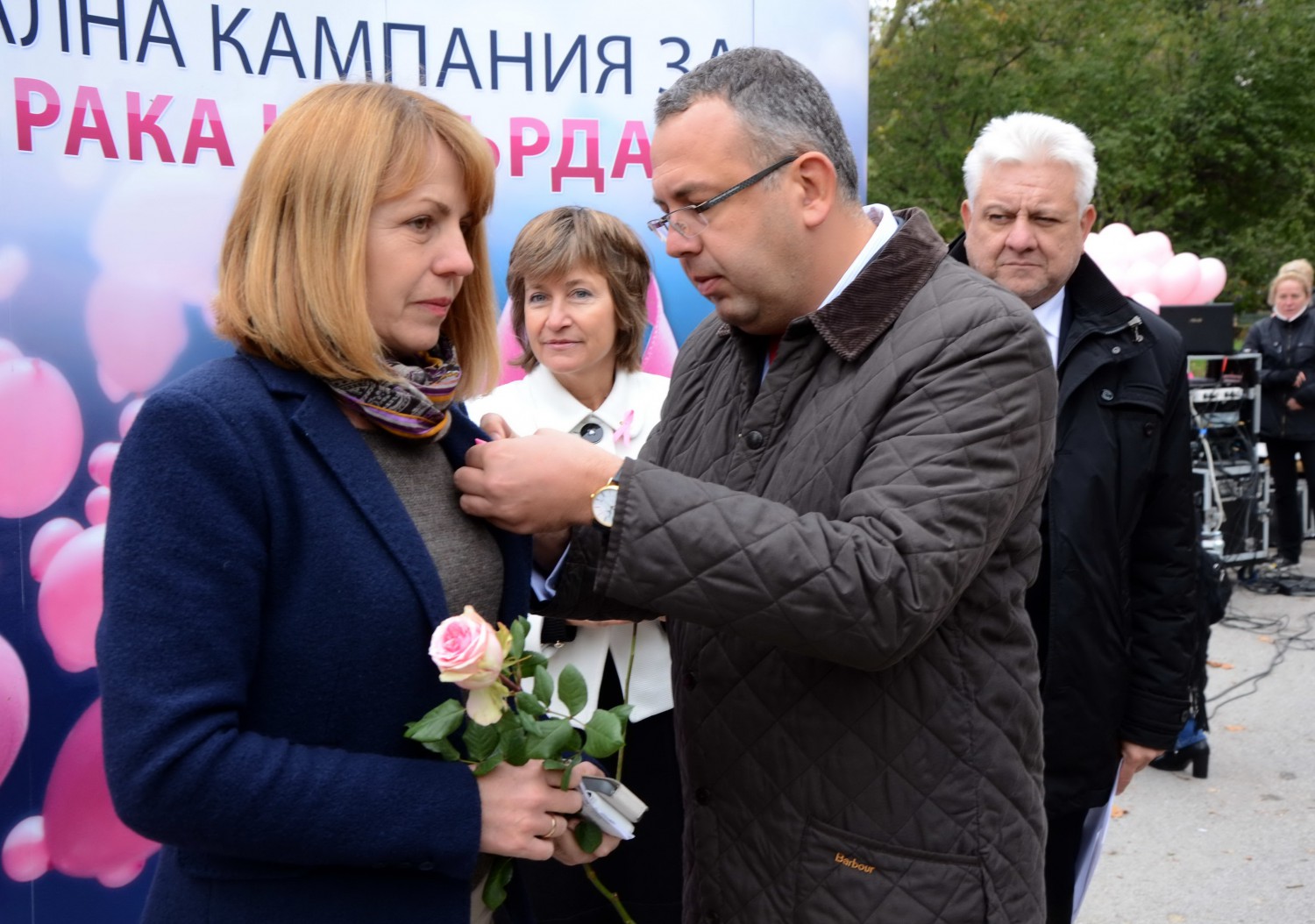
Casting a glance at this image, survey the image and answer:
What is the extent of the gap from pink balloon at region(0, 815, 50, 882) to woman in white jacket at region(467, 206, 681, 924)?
123cm

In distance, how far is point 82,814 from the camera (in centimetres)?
295

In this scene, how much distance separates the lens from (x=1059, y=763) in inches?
111

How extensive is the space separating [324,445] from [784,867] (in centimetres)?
96

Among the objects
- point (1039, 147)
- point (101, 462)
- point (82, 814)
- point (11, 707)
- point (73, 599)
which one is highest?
point (1039, 147)

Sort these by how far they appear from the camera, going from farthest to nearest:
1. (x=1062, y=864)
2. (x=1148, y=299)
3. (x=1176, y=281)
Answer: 1. (x=1176, y=281)
2. (x=1148, y=299)
3. (x=1062, y=864)

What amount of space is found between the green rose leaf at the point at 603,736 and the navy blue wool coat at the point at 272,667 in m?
0.16

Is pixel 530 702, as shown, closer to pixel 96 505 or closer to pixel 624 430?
pixel 624 430

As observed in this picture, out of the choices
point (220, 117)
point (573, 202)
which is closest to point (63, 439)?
point (220, 117)

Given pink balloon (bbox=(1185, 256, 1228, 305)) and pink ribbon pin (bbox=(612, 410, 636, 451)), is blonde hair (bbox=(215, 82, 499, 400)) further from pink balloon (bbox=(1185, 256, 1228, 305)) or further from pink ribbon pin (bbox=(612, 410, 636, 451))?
pink balloon (bbox=(1185, 256, 1228, 305))

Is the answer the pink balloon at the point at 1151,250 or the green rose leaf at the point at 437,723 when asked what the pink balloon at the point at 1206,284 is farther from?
the green rose leaf at the point at 437,723

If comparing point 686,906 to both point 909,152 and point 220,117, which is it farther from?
point 909,152

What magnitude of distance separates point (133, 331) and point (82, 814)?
1.24 metres

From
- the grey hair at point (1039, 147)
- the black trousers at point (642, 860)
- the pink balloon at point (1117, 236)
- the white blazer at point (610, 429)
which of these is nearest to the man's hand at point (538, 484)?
the white blazer at point (610, 429)

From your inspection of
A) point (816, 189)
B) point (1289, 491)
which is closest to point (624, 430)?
point (816, 189)
